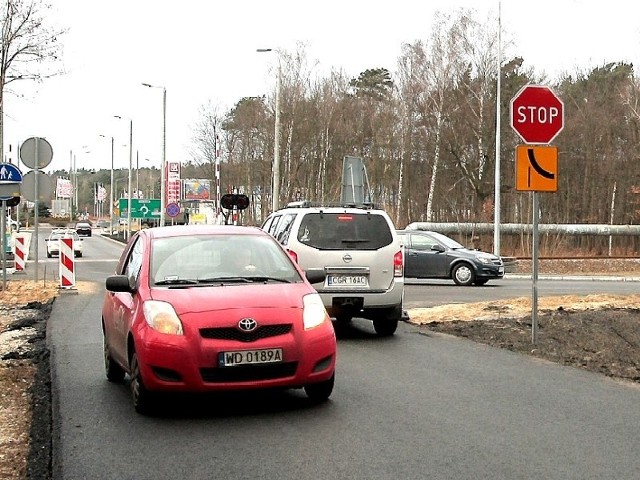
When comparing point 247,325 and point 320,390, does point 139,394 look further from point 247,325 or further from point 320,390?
point 320,390

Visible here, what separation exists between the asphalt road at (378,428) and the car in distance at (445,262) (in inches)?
650

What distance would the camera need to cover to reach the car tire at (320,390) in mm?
8086

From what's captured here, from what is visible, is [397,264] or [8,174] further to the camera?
[8,174]

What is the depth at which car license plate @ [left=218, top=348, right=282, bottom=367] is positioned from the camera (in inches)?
292

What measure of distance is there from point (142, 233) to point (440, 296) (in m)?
13.4

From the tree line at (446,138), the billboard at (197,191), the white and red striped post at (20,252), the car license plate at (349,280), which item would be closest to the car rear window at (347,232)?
the car license plate at (349,280)

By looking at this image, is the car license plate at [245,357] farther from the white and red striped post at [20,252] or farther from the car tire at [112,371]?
the white and red striped post at [20,252]

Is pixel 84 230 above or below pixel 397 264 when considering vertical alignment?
below

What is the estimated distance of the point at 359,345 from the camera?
41.4ft

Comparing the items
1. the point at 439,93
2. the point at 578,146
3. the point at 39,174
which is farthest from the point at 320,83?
the point at 39,174

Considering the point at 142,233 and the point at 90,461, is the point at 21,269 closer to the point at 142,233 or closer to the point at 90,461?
the point at 142,233

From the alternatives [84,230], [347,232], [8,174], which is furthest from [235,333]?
[84,230]

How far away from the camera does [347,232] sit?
1337 centimetres

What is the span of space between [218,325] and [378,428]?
1438 mm
